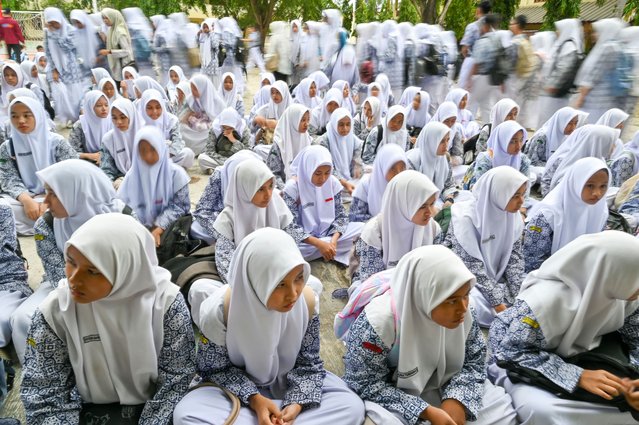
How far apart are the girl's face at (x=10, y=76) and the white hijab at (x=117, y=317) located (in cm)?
593

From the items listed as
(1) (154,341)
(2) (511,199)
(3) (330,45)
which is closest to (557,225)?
(2) (511,199)

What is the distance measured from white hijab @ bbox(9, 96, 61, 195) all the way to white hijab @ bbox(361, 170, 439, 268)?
270cm

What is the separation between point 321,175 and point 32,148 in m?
2.30

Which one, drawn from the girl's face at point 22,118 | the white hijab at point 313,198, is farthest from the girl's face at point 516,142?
the girl's face at point 22,118

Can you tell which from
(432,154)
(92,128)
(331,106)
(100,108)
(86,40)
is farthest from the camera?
(86,40)

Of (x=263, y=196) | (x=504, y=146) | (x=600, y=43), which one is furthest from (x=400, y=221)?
(x=600, y=43)

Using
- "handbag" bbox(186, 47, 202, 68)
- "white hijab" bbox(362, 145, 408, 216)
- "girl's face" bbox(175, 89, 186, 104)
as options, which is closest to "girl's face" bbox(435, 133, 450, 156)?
"white hijab" bbox(362, 145, 408, 216)

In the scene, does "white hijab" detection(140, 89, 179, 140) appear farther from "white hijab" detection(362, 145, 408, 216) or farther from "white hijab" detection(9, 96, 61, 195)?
"white hijab" detection(362, 145, 408, 216)

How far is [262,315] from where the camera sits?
159cm

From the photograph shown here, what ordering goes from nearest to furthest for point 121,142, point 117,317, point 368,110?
point 117,317 → point 121,142 → point 368,110

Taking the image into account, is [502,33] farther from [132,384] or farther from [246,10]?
[246,10]

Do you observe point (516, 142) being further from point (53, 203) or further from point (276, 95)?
point (53, 203)

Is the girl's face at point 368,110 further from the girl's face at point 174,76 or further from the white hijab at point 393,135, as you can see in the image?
the girl's face at point 174,76

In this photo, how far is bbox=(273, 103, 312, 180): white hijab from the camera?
15.1 ft
